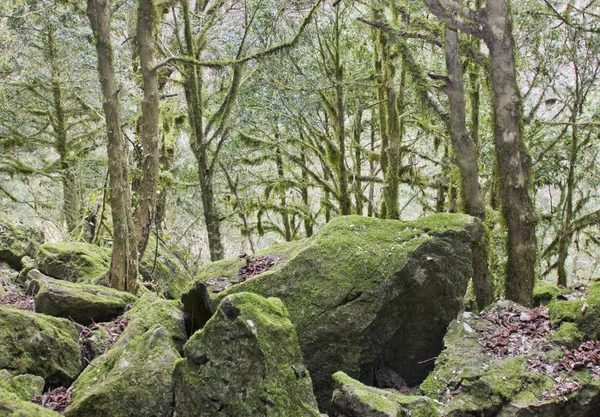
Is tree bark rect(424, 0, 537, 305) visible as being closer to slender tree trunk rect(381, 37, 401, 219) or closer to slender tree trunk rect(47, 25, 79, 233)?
slender tree trunk rect(381, 37, 401, 219)

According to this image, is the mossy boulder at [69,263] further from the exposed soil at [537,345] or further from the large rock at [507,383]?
the exposed soil at [537,345]

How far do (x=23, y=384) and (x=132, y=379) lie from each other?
92 centimetres

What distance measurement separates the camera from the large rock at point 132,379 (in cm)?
466

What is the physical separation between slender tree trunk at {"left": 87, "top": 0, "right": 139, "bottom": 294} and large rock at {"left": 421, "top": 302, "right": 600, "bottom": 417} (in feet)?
17.2

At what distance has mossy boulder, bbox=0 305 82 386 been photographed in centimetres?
514

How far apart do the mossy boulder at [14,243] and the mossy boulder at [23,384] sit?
6736 mm

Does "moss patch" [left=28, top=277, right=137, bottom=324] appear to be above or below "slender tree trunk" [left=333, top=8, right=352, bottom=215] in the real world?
below

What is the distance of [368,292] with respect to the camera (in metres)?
6.46

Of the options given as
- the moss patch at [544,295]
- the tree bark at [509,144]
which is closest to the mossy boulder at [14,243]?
the tree bark at [509,144]

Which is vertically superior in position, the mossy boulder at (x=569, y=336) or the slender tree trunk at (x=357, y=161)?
the slender tree trunk at (x=357, y=161)

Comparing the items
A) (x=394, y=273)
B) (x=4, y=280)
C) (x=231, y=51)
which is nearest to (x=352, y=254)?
(x=394, y=273)

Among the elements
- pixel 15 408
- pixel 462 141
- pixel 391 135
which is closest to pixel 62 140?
pixel 391 135

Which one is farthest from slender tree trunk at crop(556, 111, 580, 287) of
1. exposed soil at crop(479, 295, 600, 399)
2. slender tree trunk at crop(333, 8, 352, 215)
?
exposed soil at crop(479, 295, 600, 399)

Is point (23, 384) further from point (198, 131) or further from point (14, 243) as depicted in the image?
point (198, 131)
